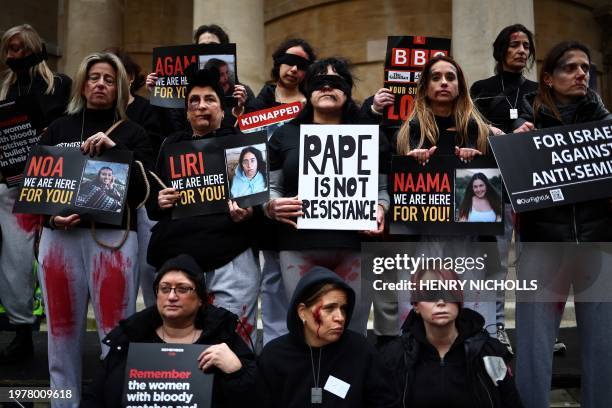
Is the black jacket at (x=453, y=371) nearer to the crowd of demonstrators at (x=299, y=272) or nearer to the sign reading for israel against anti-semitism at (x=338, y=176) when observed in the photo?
the crowd of demonstrators at (x=299, y=272)

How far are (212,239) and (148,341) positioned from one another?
2.78 feet

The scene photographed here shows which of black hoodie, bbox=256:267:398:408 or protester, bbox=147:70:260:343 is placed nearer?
black hoodie, bbox=256:267:398:408

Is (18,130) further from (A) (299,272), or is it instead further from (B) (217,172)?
(A) (299,272)

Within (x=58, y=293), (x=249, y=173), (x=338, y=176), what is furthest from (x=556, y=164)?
(x=58, y=293)

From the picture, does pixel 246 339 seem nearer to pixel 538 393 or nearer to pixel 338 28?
pixel 538 393

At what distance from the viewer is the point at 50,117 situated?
5.99 m

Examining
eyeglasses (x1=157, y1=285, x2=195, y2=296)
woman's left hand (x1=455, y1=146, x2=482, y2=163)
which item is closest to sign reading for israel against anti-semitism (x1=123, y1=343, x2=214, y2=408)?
eyeglasses (x1=157, y1=285, x2=195, y2=296)

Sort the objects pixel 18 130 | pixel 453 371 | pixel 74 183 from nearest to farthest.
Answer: pixel 453 371 < pixel 74 183 < pixel 18 130

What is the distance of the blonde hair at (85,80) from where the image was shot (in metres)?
5.31

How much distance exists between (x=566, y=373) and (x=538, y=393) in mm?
1124

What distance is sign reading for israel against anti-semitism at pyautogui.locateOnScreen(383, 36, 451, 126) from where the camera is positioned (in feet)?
20.4

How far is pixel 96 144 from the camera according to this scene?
5.05 meters

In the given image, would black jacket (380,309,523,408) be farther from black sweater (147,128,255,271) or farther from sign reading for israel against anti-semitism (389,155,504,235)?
black sweater (147,128,255,271)

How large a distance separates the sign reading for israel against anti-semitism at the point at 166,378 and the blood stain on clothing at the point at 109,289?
0.82m
